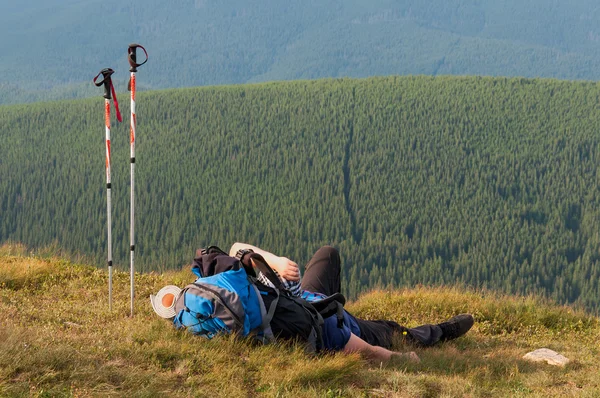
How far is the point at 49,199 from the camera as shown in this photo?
120m

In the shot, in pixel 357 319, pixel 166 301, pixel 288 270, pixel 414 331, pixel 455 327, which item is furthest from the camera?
pixel 455 327

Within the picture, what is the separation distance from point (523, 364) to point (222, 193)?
118 metres

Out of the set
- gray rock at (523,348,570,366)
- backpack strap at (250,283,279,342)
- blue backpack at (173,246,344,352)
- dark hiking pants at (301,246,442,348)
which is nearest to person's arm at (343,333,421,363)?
blue backpack at (173,246,344,352)

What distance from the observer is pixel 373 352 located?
674cm

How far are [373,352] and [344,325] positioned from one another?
Answer: 38 centimetres

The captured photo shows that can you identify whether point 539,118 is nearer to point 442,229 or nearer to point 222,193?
point 442,229

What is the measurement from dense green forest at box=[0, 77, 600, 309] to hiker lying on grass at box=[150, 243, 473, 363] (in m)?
84.3

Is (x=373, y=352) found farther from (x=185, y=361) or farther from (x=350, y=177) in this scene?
(x=350, y=177)

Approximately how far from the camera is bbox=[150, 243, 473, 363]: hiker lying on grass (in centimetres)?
603

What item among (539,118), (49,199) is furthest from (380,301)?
(539,118)

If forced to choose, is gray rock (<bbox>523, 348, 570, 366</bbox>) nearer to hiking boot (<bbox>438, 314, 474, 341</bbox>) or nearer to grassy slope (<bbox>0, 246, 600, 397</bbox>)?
grassy slope (<bbox>0, 246, 600, 397</bbox>)

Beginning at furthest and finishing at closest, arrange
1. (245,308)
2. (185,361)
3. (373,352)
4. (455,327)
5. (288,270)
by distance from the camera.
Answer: (455,327) < (373,352) < (288,270) < (245,308) < (185,361)

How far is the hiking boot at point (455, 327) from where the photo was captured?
26.3 feet

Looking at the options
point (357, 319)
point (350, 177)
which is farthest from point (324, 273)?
point (350, 177)
